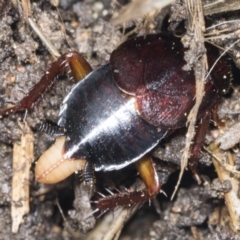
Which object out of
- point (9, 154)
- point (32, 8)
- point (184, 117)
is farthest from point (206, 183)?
point (32, 8)

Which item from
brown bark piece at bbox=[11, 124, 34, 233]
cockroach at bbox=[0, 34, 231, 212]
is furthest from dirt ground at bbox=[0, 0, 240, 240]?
cockroach at bbox=[0, 34, 231, 212]

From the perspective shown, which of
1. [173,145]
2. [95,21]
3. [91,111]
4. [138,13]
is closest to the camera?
[138,13]

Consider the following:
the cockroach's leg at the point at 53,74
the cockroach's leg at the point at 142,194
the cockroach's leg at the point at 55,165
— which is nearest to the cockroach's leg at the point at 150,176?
the cockroach's leg at the point at 142,194

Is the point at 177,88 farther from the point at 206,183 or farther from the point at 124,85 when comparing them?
the point at 206,183

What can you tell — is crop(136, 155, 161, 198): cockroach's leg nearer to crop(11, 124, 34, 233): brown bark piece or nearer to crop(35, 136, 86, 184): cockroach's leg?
crop(35, 136, 86, 184): cockroach's leg

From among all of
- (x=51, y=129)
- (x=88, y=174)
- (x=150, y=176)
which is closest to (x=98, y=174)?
(x=88, y=174)

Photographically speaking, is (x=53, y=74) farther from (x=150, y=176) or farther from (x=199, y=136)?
(x=199, y=136)
